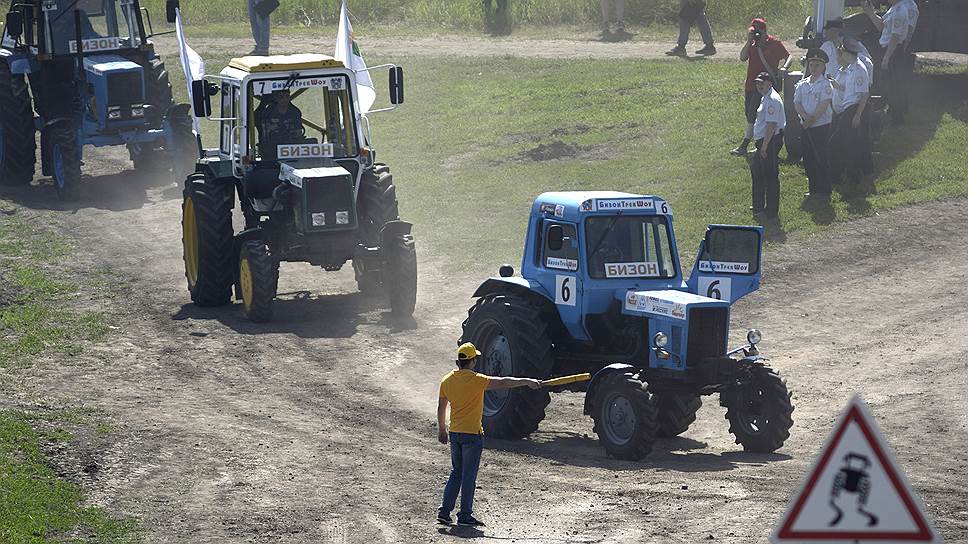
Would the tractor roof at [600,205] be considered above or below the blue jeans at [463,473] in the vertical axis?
above

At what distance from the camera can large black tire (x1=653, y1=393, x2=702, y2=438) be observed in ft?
43.6

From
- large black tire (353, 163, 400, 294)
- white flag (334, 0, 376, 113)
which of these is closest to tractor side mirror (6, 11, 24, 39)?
white flag (334, 0, 376, 113)

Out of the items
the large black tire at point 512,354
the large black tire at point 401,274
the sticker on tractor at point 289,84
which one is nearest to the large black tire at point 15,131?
the sticker on tractor at point 289,84

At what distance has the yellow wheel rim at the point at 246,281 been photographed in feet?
57.3

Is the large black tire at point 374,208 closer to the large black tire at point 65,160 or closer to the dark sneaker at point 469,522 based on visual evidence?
the dark sneaker at point 469,522

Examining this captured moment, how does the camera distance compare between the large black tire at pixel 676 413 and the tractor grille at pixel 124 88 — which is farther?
the tractor grille at pixel 124 88

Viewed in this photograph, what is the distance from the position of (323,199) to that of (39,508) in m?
6.96

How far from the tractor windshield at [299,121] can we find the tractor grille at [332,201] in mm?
877

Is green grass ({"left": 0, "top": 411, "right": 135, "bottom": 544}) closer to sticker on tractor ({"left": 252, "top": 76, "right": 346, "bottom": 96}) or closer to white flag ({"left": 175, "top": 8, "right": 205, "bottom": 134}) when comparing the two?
sticker on tractor ({"left": 252, "top": 76, "right": 346, "bottom": 96})

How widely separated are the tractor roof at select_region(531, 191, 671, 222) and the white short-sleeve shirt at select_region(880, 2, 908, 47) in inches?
447

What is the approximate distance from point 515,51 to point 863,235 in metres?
15.5

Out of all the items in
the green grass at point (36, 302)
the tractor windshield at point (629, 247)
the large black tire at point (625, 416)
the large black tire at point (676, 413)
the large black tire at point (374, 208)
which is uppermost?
the tractor windshield at point (629, 247)

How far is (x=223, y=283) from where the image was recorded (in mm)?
18422

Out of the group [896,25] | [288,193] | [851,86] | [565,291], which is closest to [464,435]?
[565,291]
